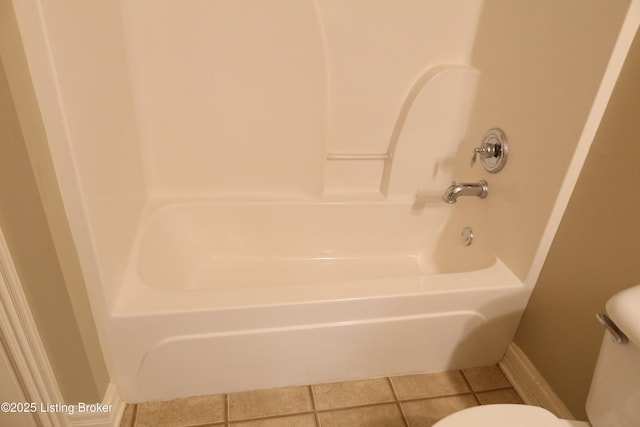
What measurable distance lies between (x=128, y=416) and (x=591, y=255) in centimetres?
152

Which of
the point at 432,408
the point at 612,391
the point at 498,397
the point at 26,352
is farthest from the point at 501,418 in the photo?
the point at 26,352

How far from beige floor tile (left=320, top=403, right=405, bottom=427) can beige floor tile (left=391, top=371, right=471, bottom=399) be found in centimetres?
8

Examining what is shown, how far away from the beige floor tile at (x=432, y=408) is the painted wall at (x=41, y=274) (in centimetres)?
99

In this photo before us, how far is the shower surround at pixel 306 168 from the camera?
1055 millimetres

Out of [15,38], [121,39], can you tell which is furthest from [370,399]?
[121,39]

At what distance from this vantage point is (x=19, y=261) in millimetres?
849

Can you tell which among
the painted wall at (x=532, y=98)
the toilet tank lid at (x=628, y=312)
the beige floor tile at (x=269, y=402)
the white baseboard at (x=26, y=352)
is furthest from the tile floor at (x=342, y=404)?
the toilet tank lid at (x=628, y=312)

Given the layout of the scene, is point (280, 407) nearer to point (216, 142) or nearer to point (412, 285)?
point (412, 285)

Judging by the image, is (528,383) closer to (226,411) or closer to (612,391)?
(612,391)

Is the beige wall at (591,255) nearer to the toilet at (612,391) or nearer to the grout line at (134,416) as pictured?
the toilet at (612,391)

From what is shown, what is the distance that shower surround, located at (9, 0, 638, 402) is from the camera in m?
1.05

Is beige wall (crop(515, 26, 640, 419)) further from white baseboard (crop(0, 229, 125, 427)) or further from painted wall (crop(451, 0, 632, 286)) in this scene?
white baseboard (crop(0, 229, 125, 427))

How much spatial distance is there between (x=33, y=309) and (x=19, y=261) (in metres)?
0.14

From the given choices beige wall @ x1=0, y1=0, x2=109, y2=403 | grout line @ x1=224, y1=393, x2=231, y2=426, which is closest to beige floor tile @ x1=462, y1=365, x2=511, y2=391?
grout line @ x1=224, y1=393, x2=231, y2=426
